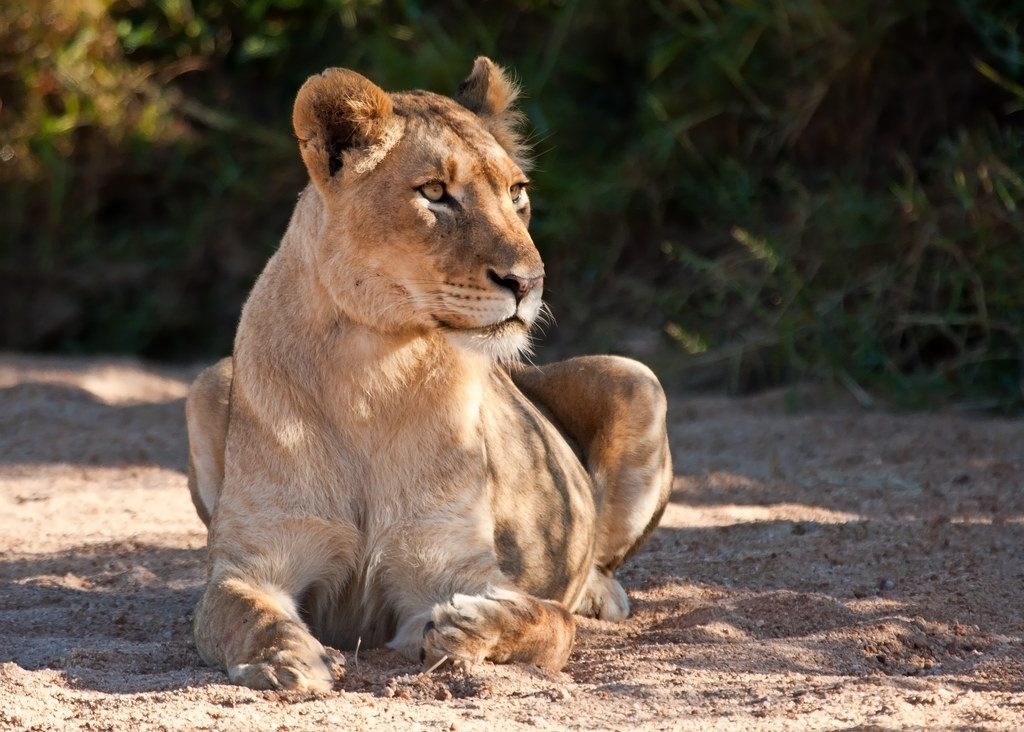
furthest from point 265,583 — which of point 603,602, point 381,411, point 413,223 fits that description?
point 603,602

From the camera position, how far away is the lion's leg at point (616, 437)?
172 inches

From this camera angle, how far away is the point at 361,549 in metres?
3.41

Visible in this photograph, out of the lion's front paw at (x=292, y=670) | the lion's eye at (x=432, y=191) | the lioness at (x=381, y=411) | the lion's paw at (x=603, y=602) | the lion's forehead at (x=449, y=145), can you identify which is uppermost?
the lion's forehead at (x=449, y=145)

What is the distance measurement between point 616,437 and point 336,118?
1.58 meters

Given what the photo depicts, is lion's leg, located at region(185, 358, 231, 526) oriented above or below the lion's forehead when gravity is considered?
below

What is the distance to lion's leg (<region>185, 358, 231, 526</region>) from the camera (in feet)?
13.6

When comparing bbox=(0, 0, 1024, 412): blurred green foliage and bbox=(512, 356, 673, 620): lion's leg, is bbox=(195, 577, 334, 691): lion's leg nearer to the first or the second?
bbox=(512, 356, 673, 620): lion's leg

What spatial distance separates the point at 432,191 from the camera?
3.32m

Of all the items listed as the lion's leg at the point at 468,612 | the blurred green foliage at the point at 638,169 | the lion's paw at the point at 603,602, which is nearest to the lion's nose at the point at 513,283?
the lion's leg at the point at 468,612

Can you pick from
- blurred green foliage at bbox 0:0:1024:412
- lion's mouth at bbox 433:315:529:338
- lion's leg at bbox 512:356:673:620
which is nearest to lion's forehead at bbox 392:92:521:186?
lion's mouth at bbox 433:315:529:338

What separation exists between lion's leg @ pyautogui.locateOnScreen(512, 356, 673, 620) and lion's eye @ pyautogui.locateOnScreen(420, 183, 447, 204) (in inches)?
53.1

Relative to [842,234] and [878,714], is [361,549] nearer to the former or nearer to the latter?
[878,714]

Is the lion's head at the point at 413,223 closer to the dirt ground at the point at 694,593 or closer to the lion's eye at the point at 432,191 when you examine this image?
the lion's eye at the point at 432,191

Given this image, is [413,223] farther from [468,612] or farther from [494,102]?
[468,612]
